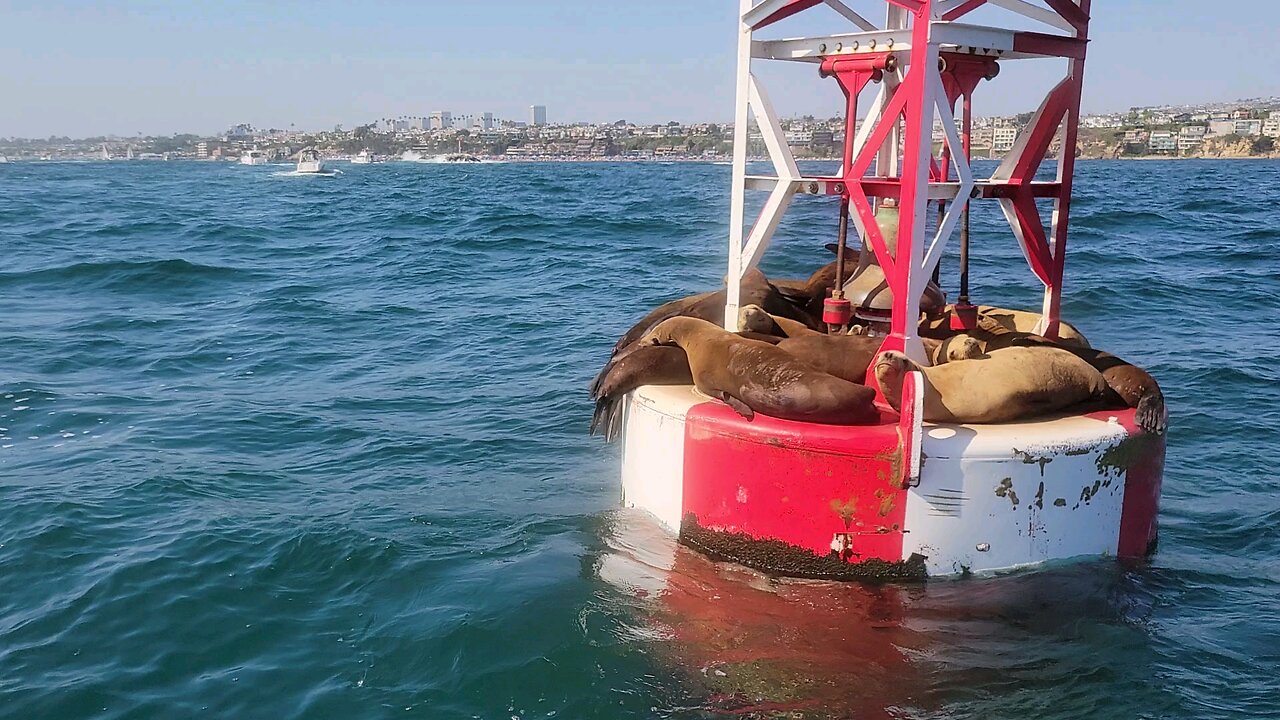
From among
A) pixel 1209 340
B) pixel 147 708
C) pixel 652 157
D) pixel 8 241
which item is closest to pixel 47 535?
pixel 147 708

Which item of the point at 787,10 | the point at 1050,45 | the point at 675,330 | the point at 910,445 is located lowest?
the point at 910,445

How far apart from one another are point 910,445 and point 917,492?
0.30 meters

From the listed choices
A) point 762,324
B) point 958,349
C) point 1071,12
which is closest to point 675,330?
point 762,324

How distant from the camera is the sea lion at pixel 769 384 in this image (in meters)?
5.65

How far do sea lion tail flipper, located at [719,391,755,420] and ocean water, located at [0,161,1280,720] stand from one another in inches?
34.8

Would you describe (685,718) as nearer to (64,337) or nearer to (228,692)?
(228,692)

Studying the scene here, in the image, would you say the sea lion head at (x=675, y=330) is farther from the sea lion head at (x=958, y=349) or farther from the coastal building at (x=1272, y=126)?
the coastal building at (x=1272, y=126)

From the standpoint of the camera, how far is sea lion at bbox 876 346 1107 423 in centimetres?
573

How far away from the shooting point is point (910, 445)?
17.4ft

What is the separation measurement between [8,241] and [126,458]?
19910mm

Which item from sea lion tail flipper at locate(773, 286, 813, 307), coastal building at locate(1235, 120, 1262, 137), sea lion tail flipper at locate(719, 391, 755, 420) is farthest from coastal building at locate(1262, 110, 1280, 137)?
sea lion tail flipper at locate(719, 391, 755, 420)

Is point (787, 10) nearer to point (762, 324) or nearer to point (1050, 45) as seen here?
point (1050, 45)

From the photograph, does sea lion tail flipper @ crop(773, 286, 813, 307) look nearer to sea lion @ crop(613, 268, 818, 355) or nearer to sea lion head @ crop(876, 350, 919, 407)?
sea lion @ crop(613, 268, 818, 355)

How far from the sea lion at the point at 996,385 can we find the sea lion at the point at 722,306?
1678 mm
